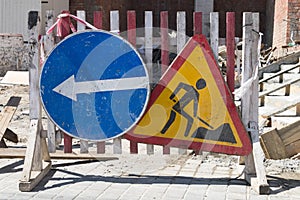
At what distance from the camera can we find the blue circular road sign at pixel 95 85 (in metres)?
4.72

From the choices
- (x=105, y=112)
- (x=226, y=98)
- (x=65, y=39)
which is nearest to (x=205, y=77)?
(x=226, y=98)

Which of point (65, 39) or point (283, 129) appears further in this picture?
point (283, 129)

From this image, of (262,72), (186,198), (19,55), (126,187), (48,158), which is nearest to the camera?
(186,198)

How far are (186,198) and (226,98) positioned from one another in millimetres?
1068

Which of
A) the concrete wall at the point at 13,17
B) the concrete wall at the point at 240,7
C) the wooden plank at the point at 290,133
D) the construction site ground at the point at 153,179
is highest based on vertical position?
the concrete wall at the point at 240,7

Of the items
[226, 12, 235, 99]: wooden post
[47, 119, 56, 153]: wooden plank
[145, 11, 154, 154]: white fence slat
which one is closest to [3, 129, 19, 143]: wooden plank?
[47, 119, 56, 153]: wooden plank

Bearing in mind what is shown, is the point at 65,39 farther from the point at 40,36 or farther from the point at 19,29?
the point at 19,29

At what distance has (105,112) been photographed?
15.7 feet

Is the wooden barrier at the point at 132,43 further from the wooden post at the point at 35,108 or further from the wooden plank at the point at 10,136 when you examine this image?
the wooden plank at the point at 10,136

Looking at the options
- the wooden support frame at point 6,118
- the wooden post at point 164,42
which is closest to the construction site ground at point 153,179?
the wooden support frame at point 6,118

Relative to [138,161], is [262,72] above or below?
above

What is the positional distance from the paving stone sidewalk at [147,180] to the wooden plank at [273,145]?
38 cm

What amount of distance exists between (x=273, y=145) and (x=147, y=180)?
1528mm

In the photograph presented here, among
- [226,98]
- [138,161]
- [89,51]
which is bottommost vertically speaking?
[138,161]
